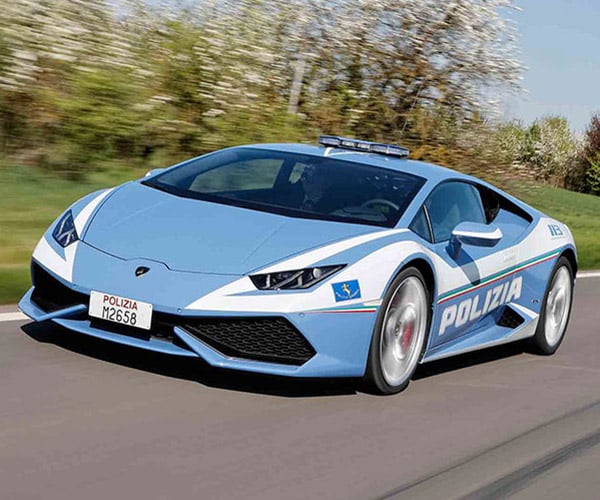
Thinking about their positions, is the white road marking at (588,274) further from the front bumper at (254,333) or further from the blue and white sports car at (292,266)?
the front bumper at (254,333)

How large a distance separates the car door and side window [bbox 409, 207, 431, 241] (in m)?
0.01

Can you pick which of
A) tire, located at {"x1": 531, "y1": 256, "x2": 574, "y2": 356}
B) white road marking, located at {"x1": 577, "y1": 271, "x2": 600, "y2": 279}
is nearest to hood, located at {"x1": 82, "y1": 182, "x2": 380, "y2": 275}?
tire, located at {"x1": 531, "y1": 256, "x2": 574, "y2": 356}

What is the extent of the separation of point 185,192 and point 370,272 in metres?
1.30

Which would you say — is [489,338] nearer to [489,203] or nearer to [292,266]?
[489,203]

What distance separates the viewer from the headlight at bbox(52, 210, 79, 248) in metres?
5.51

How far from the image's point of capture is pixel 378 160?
676cm

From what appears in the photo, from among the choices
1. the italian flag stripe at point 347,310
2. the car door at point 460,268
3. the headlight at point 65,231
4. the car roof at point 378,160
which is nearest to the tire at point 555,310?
the car door at point 460,268

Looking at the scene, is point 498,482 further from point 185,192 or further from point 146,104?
point 146,104

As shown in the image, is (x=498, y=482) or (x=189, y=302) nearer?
(x=498, y=482)

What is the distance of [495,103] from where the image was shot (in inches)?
754

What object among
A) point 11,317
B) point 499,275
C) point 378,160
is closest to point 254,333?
point 11,317

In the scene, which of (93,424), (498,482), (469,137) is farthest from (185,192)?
(469,137)

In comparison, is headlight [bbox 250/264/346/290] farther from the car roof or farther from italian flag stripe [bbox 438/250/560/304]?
the car roof

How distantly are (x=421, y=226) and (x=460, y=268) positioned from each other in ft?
1.15
